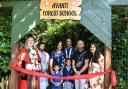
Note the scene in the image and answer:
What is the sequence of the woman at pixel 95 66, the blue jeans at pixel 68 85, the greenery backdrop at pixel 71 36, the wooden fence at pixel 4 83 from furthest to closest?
the greenery backdrop at pixel 71 36
the wooden fence at pixel 4 83
the blue jeans at pixel 68 85
the woman at pixel 95 66

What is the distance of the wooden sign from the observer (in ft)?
33.0

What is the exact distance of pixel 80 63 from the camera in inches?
393

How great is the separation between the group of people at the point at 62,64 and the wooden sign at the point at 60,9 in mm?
646

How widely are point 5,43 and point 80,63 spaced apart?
3.43 m

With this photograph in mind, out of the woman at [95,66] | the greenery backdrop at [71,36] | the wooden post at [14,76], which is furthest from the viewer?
the greenery backdrop at [71,36]

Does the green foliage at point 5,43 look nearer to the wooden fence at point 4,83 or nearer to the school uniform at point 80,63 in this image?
the wooden fence at point 4,83

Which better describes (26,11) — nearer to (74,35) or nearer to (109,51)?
(109,51)

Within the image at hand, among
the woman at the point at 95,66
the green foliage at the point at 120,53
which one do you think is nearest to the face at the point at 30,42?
the woman at the point at 95,66

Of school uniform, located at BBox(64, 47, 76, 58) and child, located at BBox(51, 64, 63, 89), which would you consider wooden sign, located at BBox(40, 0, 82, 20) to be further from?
child, located at BBox(51, 64, 63, 89)

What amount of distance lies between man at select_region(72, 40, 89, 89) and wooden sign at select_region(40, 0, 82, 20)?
732 millimetres

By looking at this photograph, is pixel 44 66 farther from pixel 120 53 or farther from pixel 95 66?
pixel 120 53

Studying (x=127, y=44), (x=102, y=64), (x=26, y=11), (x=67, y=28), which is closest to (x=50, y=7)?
(x=26, y=11)

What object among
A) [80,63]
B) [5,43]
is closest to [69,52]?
[80,63]

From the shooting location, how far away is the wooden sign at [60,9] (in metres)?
10.0
